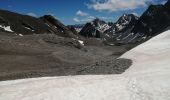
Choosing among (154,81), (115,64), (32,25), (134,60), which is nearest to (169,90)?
(154,81)

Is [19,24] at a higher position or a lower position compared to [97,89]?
→ higher

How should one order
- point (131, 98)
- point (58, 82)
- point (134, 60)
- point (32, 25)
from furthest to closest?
point (32, 25) → point (134, 60) → point (58, 82) → point (131, 98)

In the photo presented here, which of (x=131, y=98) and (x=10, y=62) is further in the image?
(x=10, y=62)

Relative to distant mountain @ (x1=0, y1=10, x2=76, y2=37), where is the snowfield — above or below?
below

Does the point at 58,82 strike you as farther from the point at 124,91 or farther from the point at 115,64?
the point at 115,64

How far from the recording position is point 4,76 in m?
42.0

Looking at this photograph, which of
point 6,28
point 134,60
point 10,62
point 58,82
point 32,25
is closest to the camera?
point 58,82

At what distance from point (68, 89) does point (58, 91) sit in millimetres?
812

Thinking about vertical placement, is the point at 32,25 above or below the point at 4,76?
above

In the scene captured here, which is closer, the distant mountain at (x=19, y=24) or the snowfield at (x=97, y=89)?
the snowfield at (x=97, y=89)

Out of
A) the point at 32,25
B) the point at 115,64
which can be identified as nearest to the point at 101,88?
the point at 115,64

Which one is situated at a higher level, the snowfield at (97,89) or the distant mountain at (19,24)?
the distant mountain at (19,24)

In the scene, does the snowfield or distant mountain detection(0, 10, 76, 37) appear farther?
distant mountain detection(0, 10, 76, 37)

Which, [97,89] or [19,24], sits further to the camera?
[19,24]
